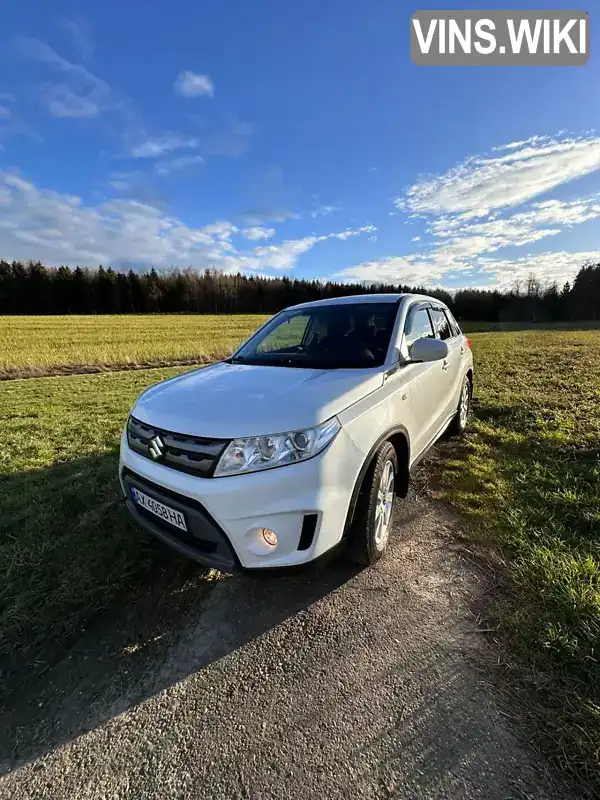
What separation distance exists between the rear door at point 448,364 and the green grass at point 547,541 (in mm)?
630

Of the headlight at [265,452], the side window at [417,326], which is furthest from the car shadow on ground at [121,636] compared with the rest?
the side window at [417,326]

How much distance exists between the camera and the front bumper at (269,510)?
1.84 m

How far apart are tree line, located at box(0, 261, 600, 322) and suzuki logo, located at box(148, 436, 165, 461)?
2112 inches

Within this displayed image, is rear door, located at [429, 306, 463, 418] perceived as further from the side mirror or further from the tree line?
the tree line

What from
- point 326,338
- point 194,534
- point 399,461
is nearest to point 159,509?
point 194,534

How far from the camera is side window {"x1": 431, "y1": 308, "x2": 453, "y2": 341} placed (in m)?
4.11

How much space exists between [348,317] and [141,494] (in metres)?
2.19

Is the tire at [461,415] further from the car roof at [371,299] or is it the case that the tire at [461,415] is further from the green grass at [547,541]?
the car roof at [371,299]

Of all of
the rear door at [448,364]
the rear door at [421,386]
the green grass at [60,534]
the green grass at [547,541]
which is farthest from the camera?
the rear door at [448,364]

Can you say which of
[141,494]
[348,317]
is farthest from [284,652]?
[348,317]

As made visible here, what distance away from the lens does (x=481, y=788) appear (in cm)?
133

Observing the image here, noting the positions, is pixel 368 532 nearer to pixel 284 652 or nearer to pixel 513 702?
pixel 284 652

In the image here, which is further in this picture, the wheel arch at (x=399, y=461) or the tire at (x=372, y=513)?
the tire at (x=372, y=513)

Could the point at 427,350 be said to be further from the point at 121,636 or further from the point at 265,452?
the point at 121,636
